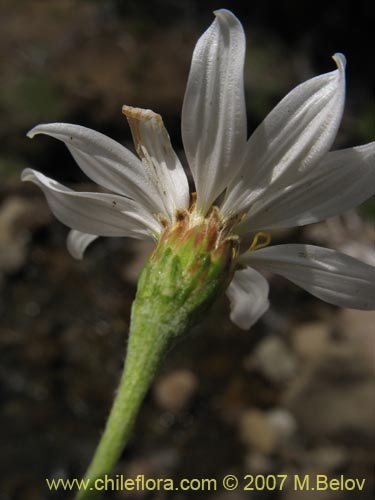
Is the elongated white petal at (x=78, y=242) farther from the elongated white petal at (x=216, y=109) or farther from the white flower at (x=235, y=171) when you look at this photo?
the elongated white petal at (x=216, y=109)

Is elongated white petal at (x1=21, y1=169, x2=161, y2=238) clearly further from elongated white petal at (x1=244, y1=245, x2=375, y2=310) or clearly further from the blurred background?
the blurred background

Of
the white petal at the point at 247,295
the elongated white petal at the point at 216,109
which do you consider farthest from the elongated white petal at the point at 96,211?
the white petal at the point at 247,295

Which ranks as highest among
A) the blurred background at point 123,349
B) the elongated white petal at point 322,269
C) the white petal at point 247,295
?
the elongated white petal at point 322,269

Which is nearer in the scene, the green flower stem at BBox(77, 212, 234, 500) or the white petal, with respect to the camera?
the green flower stem at BBox(77, 212, 234, 500)

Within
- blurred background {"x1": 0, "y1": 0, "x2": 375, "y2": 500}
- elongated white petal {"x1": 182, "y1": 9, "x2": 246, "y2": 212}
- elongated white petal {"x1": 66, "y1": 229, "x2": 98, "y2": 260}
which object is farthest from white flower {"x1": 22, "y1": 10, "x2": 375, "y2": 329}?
blurred background {"x1": 0, "y1": 0, "x2": 375, "y2": 500}

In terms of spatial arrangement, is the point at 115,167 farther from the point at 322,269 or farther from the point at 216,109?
the point at 322,269

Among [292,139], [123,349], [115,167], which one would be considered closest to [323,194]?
[292,139]

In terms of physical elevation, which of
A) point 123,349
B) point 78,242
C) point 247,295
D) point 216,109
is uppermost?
point 216,109
